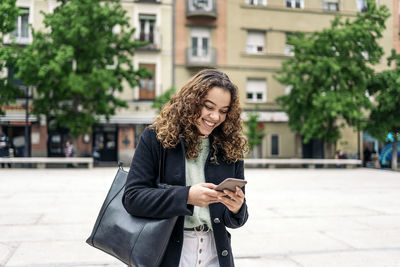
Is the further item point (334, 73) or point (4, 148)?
point (334, 73)

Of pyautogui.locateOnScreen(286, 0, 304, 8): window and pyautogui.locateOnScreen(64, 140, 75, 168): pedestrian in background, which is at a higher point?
pyautogui.locateOnScreen(286, 0, 304, 8): window

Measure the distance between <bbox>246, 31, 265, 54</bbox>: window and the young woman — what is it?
27.5 meters

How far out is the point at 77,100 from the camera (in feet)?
80.0

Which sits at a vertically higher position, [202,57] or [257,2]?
[257,2]

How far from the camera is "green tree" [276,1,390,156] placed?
24031 millimetres

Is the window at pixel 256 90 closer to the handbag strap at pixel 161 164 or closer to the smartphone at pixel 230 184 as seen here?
the handbag strap at pixel 161 164

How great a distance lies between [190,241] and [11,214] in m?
7.03

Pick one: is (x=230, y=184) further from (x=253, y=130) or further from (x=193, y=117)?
(x=253, y=130)

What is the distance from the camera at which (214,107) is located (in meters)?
2.05

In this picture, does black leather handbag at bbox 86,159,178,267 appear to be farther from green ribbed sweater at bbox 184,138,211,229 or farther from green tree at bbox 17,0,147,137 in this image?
green tree at bbox 17,0,147,137

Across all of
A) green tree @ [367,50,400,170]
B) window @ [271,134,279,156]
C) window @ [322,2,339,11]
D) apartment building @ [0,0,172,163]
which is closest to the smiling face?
green tree @ [367,50,400,170]

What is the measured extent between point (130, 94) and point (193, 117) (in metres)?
25.9

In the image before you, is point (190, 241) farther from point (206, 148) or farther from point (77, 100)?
point (77, 100)

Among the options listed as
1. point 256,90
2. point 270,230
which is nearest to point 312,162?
point 256,90
